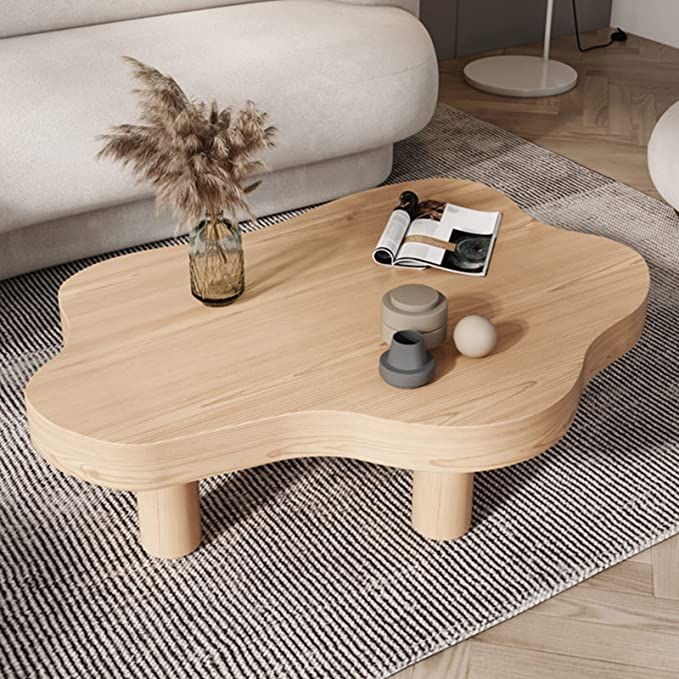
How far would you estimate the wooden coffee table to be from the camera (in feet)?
5.13

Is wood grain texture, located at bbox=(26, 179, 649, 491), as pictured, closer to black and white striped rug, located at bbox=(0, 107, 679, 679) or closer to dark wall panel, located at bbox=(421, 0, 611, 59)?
black and white striped rug, located at bbox=(0, 107, 679, 679)

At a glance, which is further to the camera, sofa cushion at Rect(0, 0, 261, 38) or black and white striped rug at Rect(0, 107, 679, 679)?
sofa cushion at Rect(0, 0, 261, 38)

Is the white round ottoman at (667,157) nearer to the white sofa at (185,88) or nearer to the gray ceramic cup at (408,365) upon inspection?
the white sofa at (185,88)

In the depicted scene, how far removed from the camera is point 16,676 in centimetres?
156

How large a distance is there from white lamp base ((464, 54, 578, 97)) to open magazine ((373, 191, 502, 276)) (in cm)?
179

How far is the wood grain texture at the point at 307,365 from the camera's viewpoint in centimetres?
156

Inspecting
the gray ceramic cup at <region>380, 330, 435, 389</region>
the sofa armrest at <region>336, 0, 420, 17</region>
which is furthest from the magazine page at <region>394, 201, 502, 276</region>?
the sofa armrest at <region>336, 0, 420, 17</region>

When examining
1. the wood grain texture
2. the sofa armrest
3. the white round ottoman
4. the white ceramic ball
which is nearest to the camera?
the wood grain texture

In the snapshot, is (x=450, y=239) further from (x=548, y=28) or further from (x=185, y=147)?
(x=548, y=28)

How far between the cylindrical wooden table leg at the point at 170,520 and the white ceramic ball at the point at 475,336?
0.49 metres

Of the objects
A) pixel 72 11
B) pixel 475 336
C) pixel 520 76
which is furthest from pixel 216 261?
pixel 520 76

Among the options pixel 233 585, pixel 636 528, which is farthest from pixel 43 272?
pixel 636 528

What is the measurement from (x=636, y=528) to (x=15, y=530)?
1105mm

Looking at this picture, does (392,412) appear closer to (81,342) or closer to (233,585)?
(233,585)
